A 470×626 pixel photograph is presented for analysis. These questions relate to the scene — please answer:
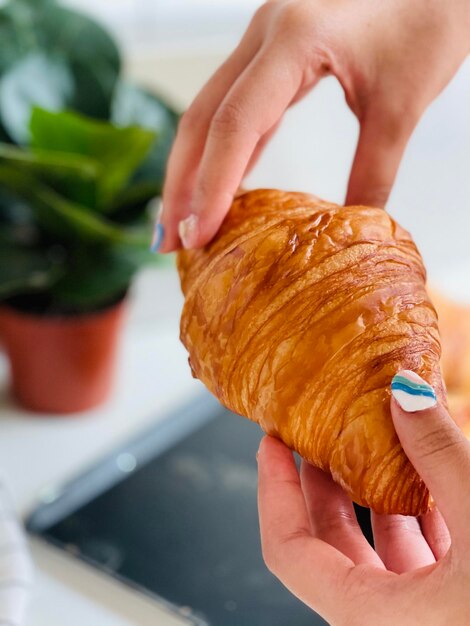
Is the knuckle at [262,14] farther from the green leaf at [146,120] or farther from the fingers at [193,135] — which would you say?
the green leaf at [146,120]

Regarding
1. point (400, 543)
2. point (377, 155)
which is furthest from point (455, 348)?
point (400, 543)

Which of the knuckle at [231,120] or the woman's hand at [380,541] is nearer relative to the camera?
the woman's hand at [380,541]

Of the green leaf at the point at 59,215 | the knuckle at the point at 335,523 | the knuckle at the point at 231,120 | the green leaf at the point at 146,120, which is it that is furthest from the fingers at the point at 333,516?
the green leaf at the point at 146,120

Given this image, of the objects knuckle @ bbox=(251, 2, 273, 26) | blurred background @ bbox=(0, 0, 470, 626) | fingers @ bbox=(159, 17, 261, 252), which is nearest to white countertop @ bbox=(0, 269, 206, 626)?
blurred background @ bbox=(0, 0, 470, 626)

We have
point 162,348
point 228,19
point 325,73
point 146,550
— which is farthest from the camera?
point 228,19

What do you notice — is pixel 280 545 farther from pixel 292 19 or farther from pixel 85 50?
pixel 85 50

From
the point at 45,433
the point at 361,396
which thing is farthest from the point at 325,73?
the point at 45,433

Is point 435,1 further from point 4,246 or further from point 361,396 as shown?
point 4,246
